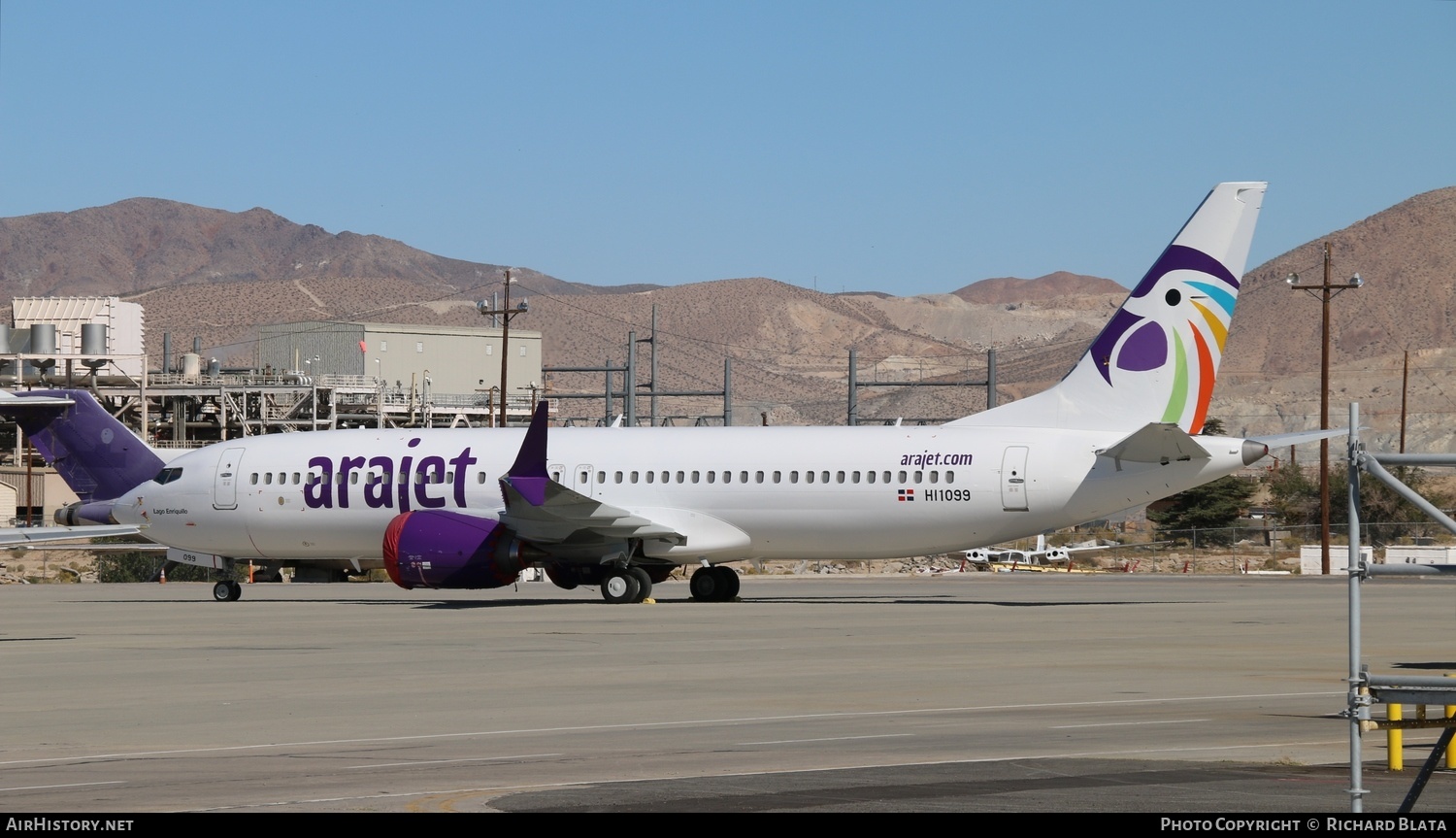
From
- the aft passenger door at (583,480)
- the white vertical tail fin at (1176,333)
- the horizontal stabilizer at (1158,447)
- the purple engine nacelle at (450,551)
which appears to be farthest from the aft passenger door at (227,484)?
the horizontal stabilizer at (1158,447)

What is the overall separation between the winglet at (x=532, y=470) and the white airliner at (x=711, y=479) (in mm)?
39

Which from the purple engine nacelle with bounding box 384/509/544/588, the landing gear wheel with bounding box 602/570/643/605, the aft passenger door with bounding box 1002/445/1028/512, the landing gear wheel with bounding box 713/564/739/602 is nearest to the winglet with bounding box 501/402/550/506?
the purple engine nacelle with bounding box 384/509/544/588

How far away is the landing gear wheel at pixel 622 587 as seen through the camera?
118ft

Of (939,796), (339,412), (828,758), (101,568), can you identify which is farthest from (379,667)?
(339,412)

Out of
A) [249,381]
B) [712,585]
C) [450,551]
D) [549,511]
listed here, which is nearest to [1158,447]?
[712,585]

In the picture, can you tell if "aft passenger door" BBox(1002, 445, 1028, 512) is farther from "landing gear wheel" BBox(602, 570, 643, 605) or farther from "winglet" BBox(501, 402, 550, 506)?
"winglet" BBox(501, 402, 550, 506)

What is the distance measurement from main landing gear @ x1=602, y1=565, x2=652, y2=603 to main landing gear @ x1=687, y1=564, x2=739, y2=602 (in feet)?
4.46

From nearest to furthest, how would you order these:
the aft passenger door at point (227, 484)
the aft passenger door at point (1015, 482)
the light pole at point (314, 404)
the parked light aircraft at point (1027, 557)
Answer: the aft passenger door at point (1015, 482) → the aft passenger door at point (227, 484) → the parked light aircraft at point (1027, 557) → the light pole at point (314, 404)

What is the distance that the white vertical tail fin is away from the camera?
33.0 metres

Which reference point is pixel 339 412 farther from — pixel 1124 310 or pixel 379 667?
pixel 379 667

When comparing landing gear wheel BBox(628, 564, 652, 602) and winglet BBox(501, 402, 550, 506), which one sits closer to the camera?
winglet BBox(501, 402, 550, 506)

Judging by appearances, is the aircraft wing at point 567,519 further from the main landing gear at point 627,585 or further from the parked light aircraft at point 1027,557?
the parked light aircraft at point 1027,557

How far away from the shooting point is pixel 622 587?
118 feet

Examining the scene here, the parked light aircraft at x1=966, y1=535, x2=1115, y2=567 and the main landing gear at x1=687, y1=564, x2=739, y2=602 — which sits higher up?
the main landing gear at x1=687, y1=564, x2=739, y2=602
